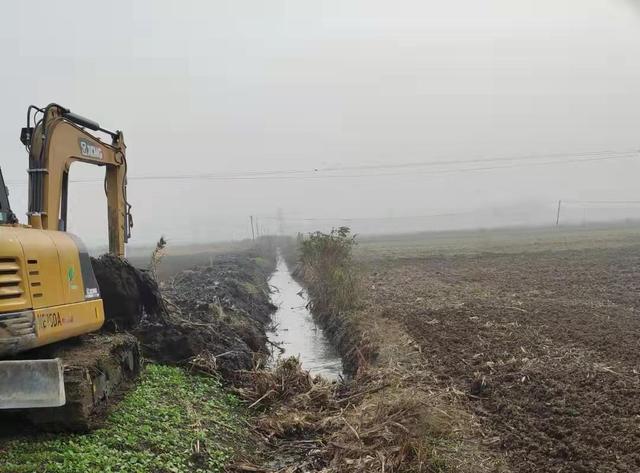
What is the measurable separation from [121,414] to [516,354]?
7158mm

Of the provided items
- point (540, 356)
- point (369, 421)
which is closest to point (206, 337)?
point (369, 421)

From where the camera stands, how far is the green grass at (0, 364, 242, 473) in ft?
18.7

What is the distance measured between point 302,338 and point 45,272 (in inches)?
493

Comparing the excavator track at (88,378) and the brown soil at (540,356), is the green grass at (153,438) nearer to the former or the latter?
the excavator track at (88,378)

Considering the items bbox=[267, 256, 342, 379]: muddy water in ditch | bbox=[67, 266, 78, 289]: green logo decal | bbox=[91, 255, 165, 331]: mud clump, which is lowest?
bbox=[267, 256, 342, 379]: muddy water in ditch

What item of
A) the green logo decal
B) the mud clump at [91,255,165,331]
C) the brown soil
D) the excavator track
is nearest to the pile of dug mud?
the mud clump at [91,255,165,331]

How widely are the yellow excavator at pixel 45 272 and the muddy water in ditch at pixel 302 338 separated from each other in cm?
604

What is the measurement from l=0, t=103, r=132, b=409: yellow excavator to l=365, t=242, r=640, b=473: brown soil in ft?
17.3

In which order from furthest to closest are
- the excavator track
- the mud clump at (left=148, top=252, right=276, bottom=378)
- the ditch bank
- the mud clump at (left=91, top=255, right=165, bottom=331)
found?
the mud clump at (left=148, top=252, right=276, bottom=378)
the mud clump at (left=91, top=255, right=165, bottom=331)
the ditch bank
the excavator track

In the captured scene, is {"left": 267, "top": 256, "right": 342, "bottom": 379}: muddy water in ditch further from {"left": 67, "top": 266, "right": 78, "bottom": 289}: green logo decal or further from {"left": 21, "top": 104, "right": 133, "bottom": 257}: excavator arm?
{"left": 67, "top": 266, "right": 78, "bottom": 289}: green logo decal

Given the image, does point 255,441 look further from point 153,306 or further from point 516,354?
point 516,354

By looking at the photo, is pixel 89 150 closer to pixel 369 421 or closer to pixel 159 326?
pixel 159 326

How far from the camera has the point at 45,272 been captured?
6133mm

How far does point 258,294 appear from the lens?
24484 millimetres
